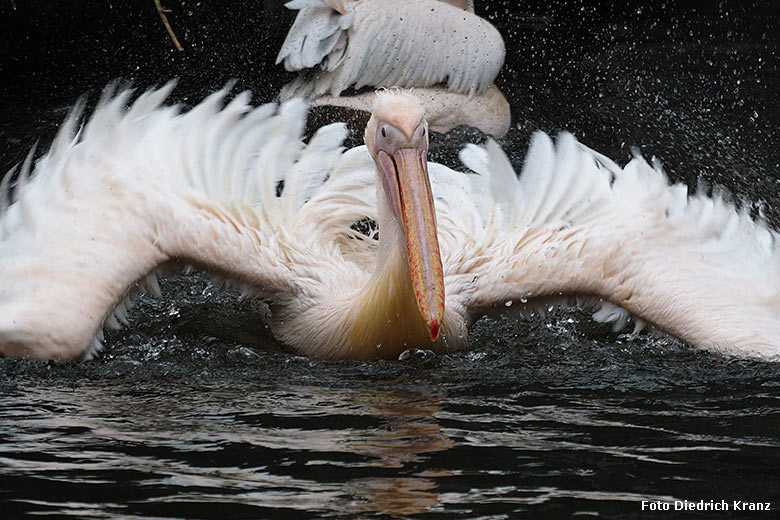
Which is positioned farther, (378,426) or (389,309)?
(389,309)

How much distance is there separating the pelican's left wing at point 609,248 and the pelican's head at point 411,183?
48 centimetres

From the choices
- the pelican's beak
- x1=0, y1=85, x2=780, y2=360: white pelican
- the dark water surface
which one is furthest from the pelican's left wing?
the pelican's beak

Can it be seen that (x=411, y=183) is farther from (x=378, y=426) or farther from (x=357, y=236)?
(x=357, y=236)

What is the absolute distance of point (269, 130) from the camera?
4328 millimetres

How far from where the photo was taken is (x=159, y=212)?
12.7 ft

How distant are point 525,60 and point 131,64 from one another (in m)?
2.62

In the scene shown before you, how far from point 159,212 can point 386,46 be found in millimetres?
2731

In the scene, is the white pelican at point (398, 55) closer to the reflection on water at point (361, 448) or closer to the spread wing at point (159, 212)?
the spread wing at point (159, 212)

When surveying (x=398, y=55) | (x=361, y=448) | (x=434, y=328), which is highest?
(x=398, y=55)

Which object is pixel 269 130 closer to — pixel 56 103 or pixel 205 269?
pixel 205 269

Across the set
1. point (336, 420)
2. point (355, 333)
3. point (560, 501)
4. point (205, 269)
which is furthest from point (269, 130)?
point (560, 501)

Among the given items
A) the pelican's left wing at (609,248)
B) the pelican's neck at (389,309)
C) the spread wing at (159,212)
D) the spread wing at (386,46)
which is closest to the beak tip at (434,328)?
the pelican's neck at (389,309)

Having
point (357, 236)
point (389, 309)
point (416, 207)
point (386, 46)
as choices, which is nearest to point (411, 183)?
point (416, 207)

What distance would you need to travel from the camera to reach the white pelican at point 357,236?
365 cm
